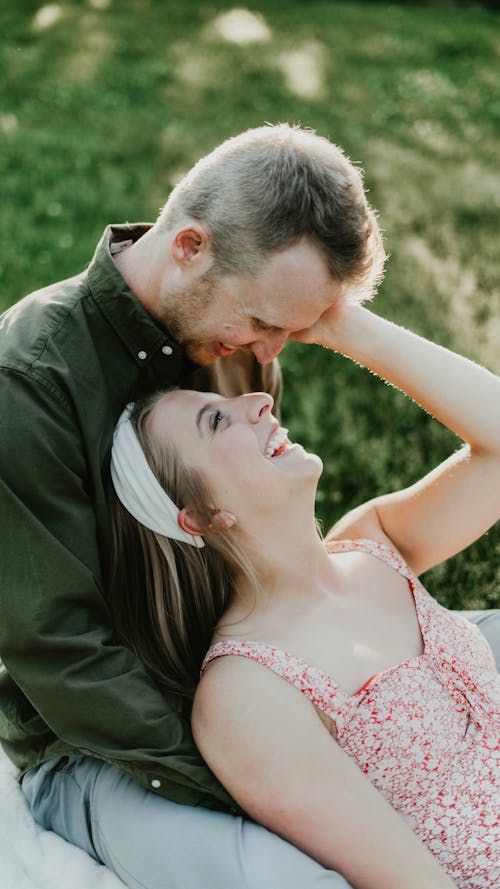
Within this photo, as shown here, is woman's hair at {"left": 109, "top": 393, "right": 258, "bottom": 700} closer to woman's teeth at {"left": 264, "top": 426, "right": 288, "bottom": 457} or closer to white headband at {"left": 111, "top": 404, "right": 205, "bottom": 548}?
white headband at {"left": 111, "top": 404, "right": 205, "bottom": 548}

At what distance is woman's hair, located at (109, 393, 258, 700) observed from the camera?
2977 millimetres

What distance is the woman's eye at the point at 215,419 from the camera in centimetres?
296

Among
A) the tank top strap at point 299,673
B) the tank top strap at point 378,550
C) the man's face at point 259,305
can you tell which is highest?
the man's face at point 259,305

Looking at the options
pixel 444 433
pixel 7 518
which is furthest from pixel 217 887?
pixel 444 433

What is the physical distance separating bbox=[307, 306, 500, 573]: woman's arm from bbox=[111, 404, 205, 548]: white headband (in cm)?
72

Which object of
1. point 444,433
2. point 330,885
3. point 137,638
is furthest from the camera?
point 444,433

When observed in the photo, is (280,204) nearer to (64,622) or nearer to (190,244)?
(190,244)

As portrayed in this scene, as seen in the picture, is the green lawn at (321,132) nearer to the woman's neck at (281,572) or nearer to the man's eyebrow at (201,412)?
the woman's neck at (281,572)

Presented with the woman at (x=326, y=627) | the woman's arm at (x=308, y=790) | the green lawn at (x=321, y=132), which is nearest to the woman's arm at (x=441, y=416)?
the woman at (x=326, y=627)

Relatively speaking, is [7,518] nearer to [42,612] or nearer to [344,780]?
[42,612]

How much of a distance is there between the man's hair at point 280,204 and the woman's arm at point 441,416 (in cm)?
32

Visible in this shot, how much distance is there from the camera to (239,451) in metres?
2.89

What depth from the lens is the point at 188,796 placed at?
9.30 ft

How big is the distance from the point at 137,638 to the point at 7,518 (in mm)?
660
